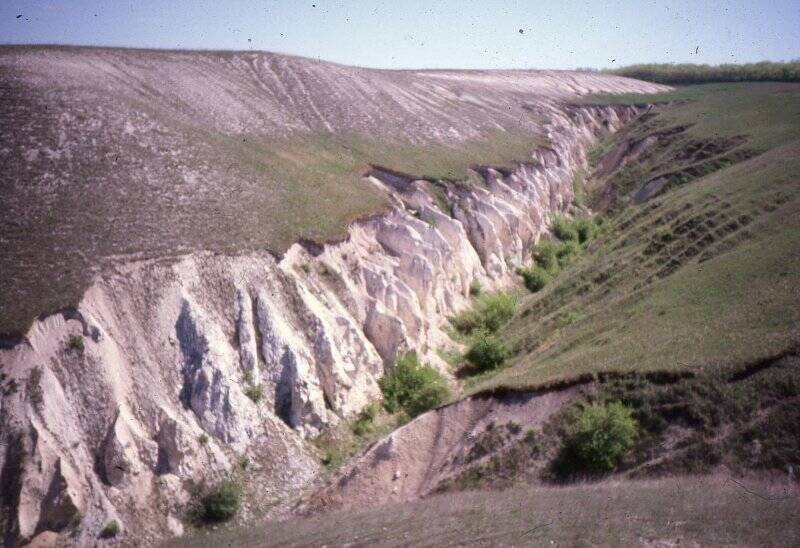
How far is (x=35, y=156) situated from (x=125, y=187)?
4189 mm

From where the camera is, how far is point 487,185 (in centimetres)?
4950

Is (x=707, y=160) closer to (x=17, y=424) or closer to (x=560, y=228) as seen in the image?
(x=560, y=228)

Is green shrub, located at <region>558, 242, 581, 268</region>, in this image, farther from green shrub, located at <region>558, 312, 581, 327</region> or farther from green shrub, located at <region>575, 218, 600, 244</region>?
green shrub, located at <region>558, 312, 581, 327</region>

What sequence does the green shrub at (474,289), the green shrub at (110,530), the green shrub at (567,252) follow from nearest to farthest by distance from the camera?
1. the green shrub at (110,530)
2. the green shrub at (474,289)
3. the green shrub at (567,252)

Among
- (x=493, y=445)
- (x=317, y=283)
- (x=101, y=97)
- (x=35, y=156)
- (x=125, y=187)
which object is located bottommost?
(x=493, y=445)

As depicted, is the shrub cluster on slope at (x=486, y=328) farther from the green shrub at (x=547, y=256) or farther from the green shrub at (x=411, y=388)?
the green shrub at (x=547, y=256)

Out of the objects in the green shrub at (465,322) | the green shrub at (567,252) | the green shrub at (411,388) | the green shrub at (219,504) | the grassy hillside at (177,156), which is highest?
the grassy hillside at (177,156)

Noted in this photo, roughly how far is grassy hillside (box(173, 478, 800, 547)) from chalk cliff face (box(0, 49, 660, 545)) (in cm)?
285

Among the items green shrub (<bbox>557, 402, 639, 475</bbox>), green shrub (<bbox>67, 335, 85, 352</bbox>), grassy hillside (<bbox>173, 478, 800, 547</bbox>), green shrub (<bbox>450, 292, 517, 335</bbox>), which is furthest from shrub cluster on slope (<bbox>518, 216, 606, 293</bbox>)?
green shrub (<bbox>67, 335, 85, 352</bbox>)

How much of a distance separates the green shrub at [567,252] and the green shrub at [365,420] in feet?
87.2

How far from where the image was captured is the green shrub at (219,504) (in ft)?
72.2

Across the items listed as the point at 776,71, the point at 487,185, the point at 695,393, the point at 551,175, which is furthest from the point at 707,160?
the point at 776,71

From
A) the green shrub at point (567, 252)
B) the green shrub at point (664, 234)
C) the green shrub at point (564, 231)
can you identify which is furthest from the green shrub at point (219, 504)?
the green shrub at point (564, 231)

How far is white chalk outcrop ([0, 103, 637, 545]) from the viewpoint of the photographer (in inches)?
811
